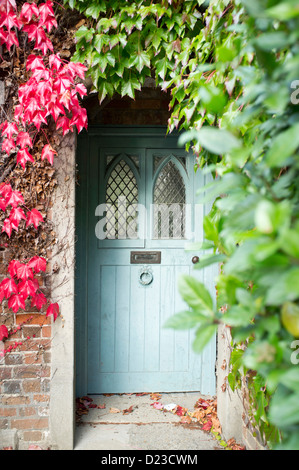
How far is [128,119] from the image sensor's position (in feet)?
10.3

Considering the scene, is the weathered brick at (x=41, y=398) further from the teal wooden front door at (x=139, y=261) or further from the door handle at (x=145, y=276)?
the door handle at (x=145, y=276)

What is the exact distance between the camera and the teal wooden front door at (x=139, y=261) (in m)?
3.15

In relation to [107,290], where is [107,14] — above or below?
above

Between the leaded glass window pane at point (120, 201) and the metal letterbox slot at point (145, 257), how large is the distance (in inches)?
7.1

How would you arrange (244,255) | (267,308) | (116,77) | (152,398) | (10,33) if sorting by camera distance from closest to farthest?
(244,255) → (267,308) → (10,33) → (116,77) → (152,398)

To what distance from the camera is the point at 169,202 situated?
126 inches

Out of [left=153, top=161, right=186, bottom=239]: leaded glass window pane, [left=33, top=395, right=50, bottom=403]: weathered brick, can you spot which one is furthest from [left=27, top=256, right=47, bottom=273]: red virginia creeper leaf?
[left=153, top=161, right=186, bottom=239]: leaded glass window pane

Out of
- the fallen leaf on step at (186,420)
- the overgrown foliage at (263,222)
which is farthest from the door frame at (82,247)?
the overgrown foliage at (263,222)

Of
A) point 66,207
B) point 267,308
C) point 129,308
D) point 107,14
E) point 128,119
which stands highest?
point 107,14

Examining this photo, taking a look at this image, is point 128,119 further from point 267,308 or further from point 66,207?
point 267,308

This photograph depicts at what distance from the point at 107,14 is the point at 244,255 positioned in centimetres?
228

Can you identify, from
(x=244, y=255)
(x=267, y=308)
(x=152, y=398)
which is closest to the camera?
(x=244, y=255)

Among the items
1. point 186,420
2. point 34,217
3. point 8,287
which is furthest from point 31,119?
point 186,420
